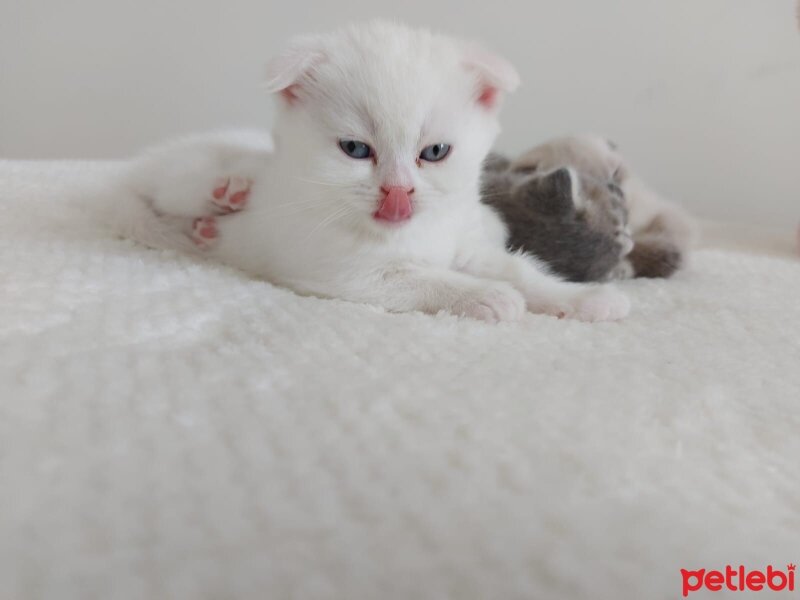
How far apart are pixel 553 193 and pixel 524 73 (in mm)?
1119

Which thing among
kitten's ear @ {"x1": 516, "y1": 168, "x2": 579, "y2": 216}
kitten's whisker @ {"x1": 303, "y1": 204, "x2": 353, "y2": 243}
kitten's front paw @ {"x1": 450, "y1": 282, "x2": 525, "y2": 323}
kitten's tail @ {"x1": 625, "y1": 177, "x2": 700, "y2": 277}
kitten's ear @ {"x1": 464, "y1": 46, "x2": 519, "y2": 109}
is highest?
kitten's ear @ {"x1": 464, "y1": 46, "x2": 519, "y2": 109}

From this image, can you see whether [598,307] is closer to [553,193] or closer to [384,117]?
[553,193]

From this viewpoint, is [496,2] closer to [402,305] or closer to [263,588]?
[402,305]

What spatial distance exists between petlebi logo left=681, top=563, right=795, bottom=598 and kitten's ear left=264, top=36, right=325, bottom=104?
2.63 ft

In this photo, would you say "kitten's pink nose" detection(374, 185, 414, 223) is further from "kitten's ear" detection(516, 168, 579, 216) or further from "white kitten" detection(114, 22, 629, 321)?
"kitten's ear" detection(516, 168, 579, 216)

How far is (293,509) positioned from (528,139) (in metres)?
2.02

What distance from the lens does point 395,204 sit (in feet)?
3.03

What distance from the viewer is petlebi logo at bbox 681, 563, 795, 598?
0.41 meters

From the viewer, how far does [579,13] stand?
2.15 m

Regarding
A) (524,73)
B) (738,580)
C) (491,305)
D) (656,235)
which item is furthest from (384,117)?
(524,73)

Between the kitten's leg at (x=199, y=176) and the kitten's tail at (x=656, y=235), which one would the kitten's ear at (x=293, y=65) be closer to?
the kitten's leg at (x=199, y=176)

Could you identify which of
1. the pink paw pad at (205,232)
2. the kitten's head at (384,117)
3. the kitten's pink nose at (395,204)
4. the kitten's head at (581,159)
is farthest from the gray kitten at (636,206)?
the pink paw pad at (205,232)

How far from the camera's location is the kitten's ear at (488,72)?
40.0 inches

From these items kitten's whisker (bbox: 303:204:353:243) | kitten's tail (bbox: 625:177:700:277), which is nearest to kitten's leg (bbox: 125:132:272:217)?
kitten's whisker (bbox: 303:204:353:243)
